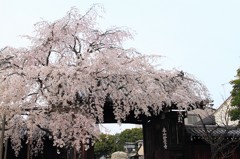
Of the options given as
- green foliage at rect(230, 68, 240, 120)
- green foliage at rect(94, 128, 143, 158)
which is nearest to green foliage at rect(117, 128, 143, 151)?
green foliage at rect(94, 128, 143, 158)

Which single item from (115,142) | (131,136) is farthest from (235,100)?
(131,136)

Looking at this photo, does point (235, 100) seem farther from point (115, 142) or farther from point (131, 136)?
point (131, 136)

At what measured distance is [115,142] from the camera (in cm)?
6806

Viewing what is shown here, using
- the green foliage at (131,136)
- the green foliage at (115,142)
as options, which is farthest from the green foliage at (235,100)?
the green foliage at (131,136)

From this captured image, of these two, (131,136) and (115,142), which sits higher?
(131,136)

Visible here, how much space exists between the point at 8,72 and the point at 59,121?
265 centimetres

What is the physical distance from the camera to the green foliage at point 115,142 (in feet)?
211

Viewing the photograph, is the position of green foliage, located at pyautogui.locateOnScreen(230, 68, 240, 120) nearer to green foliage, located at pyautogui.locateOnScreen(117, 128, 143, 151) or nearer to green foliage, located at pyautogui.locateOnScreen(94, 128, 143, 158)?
green foliage, located at pyautogui.locateOnScreen(94, 128, 143, 158)

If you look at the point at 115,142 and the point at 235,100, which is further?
the point at 115,142

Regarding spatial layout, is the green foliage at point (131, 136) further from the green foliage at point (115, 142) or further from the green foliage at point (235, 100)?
the green foliage at point (235, 100)

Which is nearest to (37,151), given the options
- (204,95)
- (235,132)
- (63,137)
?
(63,137)

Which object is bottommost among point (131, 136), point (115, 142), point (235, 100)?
point (115, 142)

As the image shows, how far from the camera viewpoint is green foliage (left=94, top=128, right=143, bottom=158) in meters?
64.4

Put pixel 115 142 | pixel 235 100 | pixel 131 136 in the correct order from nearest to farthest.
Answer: pixel 235 100
pixel 115 142
pixel 131 136
